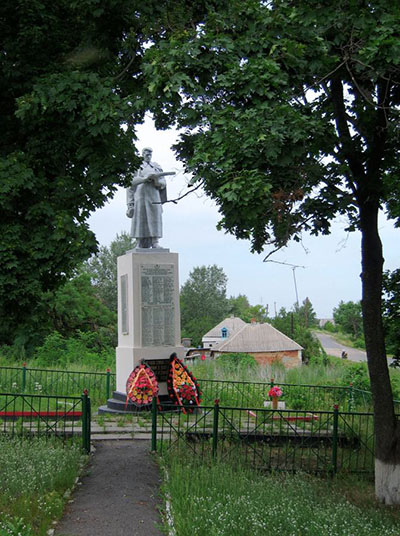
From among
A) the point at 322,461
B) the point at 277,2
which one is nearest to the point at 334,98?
the point at 277,2

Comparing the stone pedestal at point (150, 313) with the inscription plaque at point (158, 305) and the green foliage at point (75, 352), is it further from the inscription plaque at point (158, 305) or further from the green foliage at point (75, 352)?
the green foliage at point (75, 352)

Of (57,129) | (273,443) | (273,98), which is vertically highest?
(57,129)

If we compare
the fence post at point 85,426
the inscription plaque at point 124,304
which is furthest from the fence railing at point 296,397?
the fence post at point 85,426

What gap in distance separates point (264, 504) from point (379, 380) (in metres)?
2.33

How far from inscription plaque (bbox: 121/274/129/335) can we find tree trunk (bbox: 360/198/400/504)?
256 inches

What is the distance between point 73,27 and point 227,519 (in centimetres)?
697

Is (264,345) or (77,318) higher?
(77,318)

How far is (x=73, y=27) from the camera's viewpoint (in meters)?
8.96

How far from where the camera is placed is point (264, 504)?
6355 mm

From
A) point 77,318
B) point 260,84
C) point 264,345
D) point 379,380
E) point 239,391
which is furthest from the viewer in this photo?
point 77,318

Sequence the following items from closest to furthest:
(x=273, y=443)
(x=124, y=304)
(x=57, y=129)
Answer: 1. (x=57, y=129)
2. (x=273, y=443)
3. (x=124, y=304)

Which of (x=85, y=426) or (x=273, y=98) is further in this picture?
(x=85, y=426)

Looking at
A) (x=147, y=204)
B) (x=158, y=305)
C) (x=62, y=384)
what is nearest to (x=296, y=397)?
(x=158, y=305)

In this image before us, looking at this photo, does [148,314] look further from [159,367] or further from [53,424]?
[53,424]
